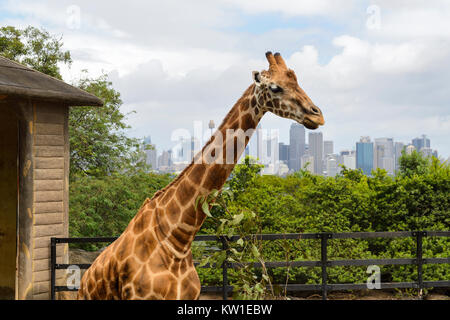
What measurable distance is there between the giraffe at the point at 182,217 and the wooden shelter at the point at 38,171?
11.6ft

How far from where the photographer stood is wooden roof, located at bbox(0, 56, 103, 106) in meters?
5.70

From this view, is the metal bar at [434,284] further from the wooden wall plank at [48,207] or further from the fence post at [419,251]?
the wooden wall plank at [48,207]

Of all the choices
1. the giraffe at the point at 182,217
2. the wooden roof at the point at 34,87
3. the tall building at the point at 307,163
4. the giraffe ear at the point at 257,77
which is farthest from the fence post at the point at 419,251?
the tall building at the point at 307,163

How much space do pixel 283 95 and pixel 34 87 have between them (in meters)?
4.26

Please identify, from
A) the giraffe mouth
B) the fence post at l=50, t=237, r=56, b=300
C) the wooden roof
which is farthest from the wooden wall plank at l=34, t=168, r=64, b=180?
the giraffe mouth

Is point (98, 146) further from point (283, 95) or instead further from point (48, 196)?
point (283, 95)

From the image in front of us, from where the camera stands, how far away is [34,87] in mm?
5926

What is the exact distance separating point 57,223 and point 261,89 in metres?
4.53

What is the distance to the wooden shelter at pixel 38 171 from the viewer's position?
6.12 m

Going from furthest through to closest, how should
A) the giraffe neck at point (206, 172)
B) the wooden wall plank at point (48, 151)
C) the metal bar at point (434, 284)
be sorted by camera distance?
the metal bar at point (434, 284), the wooden wall plank at point (48, 151), the giraffe neck at point (206, 172)

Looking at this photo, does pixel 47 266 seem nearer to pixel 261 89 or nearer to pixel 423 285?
pixel 261 89

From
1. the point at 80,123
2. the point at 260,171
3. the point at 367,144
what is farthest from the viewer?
the point at 367,144

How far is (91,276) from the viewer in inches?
121
